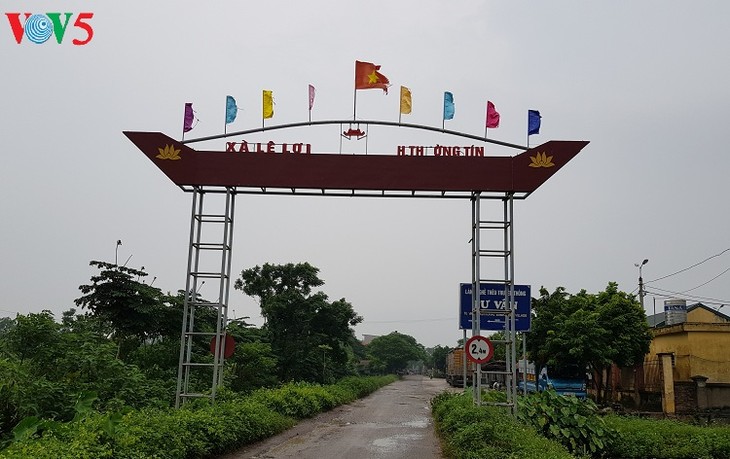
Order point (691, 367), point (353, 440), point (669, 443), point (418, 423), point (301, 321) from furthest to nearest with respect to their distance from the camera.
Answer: point (301, 321)
point (691, 367)
point (418, 423)
point (353, 440)
point (669, 443)

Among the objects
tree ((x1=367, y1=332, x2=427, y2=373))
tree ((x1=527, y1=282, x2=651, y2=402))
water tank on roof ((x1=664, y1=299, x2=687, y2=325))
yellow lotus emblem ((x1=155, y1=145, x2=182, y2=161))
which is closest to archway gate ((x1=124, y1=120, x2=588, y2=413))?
yellow lotus emblem ((x1=155, y1=145, x2=182, y2=161))

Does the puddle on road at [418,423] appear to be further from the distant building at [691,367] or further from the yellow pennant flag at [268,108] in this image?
the distant building at [691,367]

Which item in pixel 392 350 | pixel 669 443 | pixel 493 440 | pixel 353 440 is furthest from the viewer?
pixel 392 350

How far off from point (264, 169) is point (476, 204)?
14.6ft

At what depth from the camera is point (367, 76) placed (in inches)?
484

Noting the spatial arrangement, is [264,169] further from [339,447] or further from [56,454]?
[56,454]

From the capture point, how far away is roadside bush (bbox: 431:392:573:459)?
27.0 feet

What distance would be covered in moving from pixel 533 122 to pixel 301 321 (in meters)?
18.6

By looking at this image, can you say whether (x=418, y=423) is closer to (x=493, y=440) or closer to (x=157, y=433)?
(x=493, y=440)

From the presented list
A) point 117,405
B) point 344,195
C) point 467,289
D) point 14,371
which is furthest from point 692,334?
point 14,371

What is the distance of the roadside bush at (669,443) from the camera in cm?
1234

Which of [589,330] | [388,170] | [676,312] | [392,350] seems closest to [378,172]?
[388,170]

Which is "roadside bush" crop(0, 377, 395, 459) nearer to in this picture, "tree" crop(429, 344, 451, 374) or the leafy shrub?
the leafy shrub

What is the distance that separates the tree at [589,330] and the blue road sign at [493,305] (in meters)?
11.1
